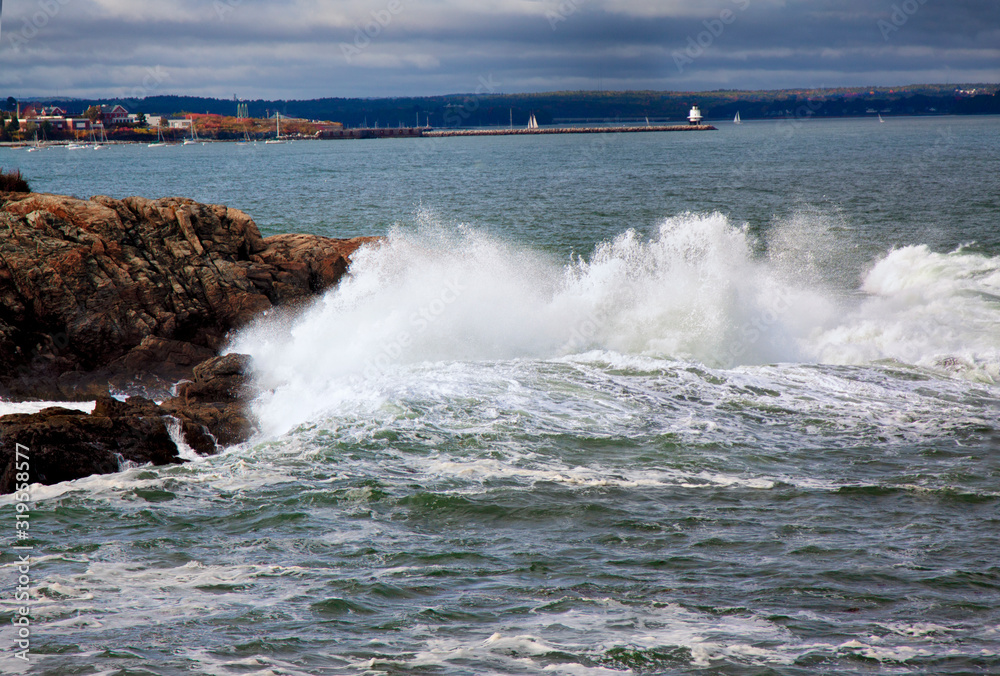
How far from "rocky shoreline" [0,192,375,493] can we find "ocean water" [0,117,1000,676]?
0.70m

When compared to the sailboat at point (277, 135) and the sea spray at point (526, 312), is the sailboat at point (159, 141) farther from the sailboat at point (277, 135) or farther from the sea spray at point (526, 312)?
the sea spray at point (526, 312)

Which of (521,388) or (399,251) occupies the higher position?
(399,251)

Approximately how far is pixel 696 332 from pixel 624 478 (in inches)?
305

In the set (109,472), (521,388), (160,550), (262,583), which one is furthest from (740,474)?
(109,472)

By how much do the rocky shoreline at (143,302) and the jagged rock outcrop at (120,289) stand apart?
0.02m

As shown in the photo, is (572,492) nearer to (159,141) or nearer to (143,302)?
(143,302)

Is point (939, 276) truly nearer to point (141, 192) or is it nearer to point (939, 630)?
point (939, 630)

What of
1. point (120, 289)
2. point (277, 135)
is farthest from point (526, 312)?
point (277, 135)

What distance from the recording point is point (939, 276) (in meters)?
22.1

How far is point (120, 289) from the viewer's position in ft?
51.5

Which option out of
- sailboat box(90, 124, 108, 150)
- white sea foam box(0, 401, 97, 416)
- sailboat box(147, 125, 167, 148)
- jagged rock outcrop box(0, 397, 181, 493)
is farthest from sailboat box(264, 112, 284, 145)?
jagged rock outcrop box(0, 397, 181, 493)

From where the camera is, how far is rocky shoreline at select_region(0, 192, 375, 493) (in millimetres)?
12164

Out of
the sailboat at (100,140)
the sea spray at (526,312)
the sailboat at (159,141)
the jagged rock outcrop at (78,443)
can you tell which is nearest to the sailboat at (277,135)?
the sailboat at (159,141)

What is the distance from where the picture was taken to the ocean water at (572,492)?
618 cm
